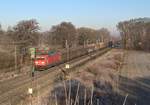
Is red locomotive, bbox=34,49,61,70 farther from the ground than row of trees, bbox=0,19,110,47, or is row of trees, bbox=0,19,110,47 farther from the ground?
row of trees, bbox=0,19,110,47

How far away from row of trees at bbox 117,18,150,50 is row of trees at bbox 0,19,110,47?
14.1 meters

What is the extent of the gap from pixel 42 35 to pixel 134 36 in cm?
5278

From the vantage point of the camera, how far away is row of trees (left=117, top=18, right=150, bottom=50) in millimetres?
117875

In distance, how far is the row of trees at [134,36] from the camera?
118 m

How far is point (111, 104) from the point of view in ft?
65.6

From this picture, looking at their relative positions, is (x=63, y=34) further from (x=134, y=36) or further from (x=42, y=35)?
(x=134, y=36)

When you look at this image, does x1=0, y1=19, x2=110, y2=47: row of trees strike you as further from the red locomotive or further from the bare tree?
the red locomotive

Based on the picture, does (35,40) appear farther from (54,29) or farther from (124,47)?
(124,47)

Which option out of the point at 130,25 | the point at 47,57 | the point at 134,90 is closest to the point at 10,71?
the point at 47,57

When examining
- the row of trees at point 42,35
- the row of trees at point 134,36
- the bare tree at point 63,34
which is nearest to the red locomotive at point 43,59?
the row of trees at point 42,35

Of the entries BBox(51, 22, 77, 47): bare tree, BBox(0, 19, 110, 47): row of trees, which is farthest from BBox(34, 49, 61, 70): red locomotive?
BBox(51, 22, 77, 47): bare tree

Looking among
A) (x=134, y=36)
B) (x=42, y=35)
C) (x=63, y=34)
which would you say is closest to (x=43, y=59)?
(x=42, y=35)

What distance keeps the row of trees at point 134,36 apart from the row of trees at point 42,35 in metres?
14.1

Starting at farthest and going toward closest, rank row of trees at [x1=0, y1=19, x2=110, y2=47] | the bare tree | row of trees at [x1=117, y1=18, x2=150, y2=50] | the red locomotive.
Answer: row of trees at [x1=117, y1=18, x2=150, y2=50] → the bare tree → row of trees at [x1=0, y1=19, x2=110, y2=47] → the red locomotive
